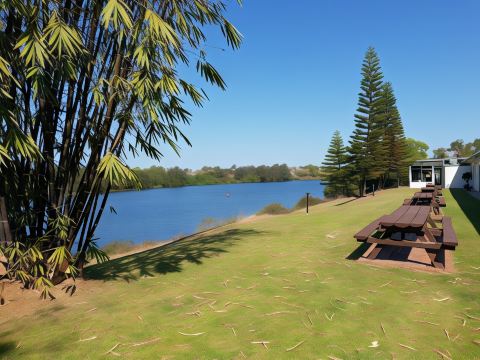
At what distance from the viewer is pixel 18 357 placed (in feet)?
9.71

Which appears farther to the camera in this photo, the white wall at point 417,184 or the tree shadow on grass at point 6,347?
the white wall at point 417,184

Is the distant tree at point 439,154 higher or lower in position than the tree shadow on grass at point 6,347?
higher

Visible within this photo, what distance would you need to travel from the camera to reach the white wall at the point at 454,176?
87.5 ft

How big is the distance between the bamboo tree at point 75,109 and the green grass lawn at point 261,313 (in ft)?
2.63

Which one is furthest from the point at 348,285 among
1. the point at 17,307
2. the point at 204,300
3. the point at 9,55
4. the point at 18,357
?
the point at 9,55

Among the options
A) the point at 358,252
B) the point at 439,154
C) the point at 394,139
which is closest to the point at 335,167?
the point at 394,139

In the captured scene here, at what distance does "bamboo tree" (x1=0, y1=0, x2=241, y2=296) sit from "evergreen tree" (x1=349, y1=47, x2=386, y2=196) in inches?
1319

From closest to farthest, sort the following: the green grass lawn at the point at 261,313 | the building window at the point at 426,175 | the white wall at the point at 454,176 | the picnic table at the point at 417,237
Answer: the green grass lawn at the point at 261,313 < the picnic table at the point at 417,237 < the white wall at the point at 454,176 < the building window at the point at 426,175

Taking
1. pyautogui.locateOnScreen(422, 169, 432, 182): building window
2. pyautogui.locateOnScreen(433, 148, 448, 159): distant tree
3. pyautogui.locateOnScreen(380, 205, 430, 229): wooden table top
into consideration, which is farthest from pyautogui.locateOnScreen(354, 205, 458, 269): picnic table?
pyautogui.locateOnScreen(433, 148, 448, 159): distant tree

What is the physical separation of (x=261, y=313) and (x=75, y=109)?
3.52m

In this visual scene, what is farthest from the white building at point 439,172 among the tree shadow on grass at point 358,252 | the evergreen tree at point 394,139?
the tree shadow on grass at point 358,252

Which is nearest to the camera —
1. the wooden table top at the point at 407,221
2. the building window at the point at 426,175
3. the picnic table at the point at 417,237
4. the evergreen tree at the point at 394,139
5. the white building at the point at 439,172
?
the picnic table at the point at 417,237

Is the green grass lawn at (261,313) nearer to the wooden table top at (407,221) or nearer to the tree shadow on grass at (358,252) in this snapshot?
the tree shadow on grass at (358,252)

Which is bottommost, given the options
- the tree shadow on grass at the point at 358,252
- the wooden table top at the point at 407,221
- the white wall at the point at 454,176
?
the tree shadow on grass at the point at 358,252
